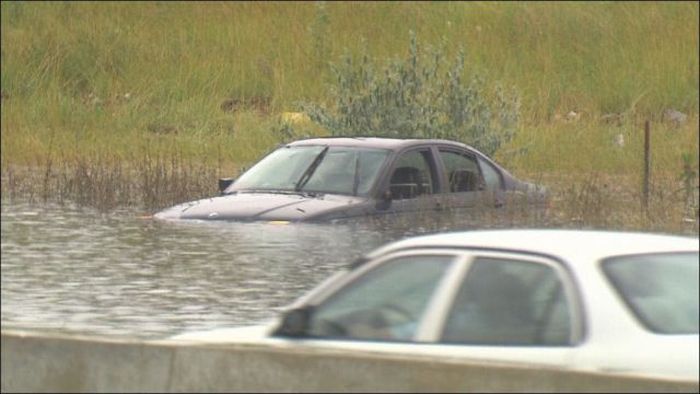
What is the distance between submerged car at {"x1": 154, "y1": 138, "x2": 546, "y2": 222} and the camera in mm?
18719

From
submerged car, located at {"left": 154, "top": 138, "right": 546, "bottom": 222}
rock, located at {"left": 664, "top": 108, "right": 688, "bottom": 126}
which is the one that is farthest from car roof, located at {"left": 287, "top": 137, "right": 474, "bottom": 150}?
rock, located at {"left": 664, "top": 108, "right": 688, "bottom": 126}

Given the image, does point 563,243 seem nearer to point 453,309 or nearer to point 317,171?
point 453,309

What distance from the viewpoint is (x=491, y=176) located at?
21078mm

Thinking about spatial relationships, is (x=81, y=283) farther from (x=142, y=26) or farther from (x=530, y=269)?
(x=142, y=26)

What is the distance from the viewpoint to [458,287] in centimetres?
816

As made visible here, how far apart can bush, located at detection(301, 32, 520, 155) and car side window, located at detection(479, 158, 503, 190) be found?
246 inches

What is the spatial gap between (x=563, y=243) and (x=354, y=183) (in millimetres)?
11236

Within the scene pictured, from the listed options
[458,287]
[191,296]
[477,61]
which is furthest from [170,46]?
[458,287]

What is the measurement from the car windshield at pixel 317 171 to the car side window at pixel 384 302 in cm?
1082

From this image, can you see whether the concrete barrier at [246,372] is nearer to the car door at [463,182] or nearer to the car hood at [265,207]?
the car hood at [265,207]

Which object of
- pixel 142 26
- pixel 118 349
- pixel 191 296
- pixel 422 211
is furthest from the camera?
pixel 142 26

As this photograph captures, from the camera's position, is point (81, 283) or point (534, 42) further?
point (534, 42)

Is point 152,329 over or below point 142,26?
below

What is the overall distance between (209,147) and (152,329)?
71.0ft
